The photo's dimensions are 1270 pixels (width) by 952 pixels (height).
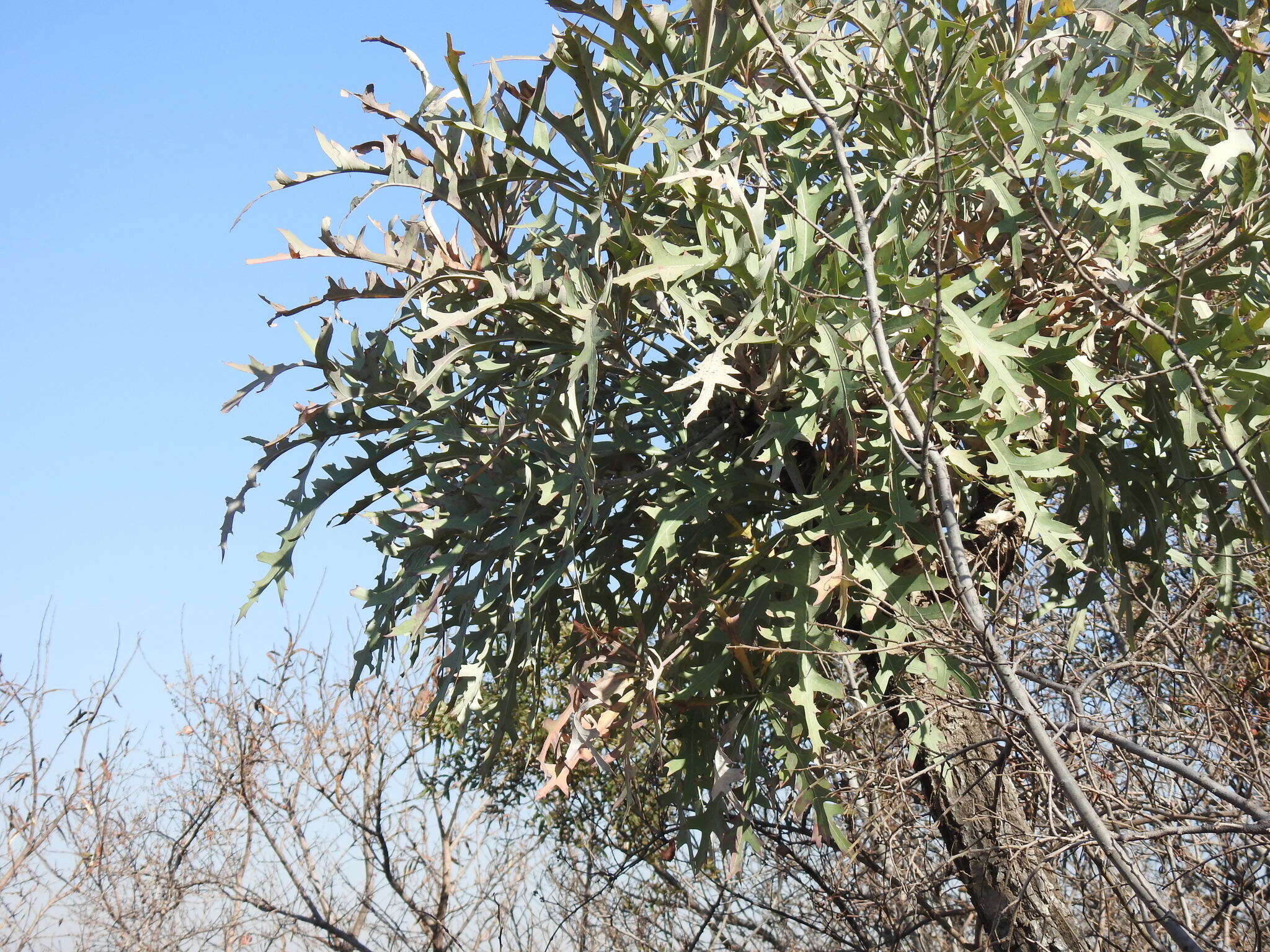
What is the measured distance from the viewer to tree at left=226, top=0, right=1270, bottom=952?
2738 mm

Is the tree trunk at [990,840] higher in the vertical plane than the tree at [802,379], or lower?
lower

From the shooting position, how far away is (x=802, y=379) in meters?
2.80

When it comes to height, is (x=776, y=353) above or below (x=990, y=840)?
above

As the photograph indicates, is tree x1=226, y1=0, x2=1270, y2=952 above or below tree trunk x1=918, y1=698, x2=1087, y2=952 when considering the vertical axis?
above

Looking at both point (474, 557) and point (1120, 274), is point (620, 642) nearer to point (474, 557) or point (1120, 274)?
point (474, 557)

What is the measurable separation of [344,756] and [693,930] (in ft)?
9.60

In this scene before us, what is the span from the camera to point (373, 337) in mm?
3197

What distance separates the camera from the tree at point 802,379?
274 centimetres

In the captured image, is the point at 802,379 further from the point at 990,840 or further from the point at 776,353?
the point at 990,840

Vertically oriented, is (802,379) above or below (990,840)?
above

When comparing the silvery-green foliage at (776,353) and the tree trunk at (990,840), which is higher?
the silvery-green foliage at (776,353)

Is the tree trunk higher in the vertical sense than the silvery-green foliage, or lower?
lower

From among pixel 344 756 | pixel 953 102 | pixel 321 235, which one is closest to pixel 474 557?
pixel 321 235

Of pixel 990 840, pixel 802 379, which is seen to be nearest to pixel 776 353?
pixel 802 379
